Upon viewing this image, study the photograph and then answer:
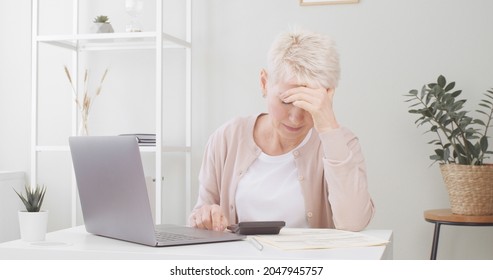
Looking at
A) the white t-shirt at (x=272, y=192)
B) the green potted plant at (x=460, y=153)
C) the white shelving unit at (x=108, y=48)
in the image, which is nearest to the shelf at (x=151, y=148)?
the white shelving unit at (x=108, y=48)

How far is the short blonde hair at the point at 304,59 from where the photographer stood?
6.01 ft

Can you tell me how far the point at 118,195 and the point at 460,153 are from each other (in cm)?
193

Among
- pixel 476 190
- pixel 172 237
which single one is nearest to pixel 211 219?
pixel 172 237

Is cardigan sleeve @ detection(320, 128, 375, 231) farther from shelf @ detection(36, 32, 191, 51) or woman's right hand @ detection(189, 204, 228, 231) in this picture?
shelf @ detection(36, 32, 191, 51)

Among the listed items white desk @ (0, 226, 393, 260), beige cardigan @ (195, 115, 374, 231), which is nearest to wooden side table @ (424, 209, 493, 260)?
beige cardigan @ (195, 115, 374, 231)

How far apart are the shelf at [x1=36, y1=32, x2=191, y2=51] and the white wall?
11.2 inches

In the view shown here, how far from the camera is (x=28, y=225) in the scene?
151 centimetres

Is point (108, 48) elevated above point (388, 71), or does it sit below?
above

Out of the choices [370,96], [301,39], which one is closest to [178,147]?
[370,96]

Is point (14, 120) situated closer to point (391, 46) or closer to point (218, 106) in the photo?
point (218, 106)

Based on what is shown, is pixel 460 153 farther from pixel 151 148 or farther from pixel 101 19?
pixel 101 19

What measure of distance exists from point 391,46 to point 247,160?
1577 millimetres

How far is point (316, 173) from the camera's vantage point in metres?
1.95

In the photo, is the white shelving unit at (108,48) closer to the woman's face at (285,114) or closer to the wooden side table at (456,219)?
the wooden side table at (456,219)
